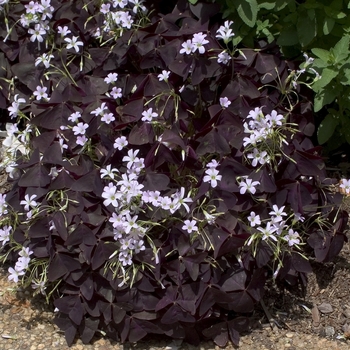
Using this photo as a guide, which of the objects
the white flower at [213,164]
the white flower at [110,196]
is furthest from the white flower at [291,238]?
the white flower at [110,196]

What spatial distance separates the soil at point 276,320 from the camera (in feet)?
10.2

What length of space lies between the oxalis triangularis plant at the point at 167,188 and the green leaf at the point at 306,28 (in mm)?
140

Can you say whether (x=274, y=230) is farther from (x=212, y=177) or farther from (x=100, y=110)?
(x=100, y=110)

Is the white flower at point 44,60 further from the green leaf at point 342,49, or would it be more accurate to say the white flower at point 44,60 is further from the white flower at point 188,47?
the green leaf at point 342,49

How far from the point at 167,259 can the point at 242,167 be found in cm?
52

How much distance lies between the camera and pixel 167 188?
118 inches

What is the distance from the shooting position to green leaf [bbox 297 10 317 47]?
329 cm

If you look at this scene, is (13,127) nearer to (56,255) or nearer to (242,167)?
(56,255)

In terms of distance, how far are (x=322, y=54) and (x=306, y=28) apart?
0.17 m

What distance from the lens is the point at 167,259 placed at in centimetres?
307

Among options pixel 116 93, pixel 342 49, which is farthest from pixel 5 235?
pixel 342 49

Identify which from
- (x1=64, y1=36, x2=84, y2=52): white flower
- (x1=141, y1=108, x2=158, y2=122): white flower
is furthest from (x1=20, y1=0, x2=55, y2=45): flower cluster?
(x1=141, y1=108, x2=158, y2=122): white flower

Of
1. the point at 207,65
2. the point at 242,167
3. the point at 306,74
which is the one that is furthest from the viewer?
the point at 306,74

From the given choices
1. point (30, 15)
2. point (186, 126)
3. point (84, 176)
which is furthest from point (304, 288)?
point (30, 15)
